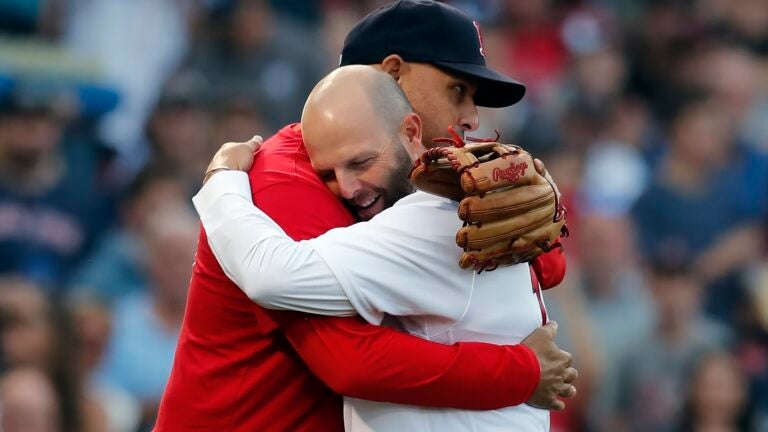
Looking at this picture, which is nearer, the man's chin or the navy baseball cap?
the man's chin

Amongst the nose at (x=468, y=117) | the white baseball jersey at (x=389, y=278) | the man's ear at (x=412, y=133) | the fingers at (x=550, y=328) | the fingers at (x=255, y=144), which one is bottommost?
the fingers at (x=550, y=328)

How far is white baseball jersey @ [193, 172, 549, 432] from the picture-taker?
8.09 feet

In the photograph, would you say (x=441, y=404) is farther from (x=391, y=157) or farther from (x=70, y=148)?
(x=70, y=148)

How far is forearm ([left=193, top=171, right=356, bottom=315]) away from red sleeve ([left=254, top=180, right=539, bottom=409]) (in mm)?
53

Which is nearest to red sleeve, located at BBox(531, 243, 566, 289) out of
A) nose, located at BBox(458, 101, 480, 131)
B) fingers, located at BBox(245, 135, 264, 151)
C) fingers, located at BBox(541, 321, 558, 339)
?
fingers, located at BBox(541, 321, 558, 339)

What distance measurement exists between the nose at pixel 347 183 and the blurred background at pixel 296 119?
2.45 meters

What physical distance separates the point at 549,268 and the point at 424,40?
623 mm

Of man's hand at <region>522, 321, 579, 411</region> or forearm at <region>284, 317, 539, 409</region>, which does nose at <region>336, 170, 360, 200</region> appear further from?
man's hand at <region>522, 321, 579, 411</region>

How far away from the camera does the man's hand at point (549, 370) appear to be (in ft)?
8.68

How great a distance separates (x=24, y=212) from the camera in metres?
5.48

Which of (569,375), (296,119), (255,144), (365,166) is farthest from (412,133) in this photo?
(296,119)

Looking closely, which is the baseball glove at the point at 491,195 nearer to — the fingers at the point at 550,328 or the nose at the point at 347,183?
the nose at the point at 347,183

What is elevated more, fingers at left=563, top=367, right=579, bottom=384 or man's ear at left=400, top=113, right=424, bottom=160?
man's ear at left=400, top=113, right=424, bottom=160

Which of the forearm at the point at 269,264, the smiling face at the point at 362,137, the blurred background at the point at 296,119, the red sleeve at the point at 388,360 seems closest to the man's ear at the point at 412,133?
the smiling face at the point at 362,137
